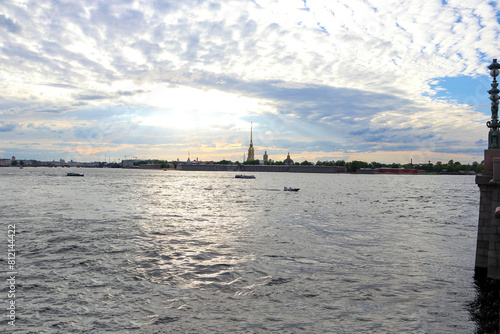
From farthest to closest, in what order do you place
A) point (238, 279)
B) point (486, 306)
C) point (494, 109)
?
point (494, 109) < point (238, 279) < point (486, 306)

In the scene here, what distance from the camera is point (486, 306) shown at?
409 inches

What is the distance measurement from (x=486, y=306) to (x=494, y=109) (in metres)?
7.49

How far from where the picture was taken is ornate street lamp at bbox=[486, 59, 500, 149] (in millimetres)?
13747

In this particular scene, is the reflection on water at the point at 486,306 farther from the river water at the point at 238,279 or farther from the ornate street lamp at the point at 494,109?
the ornate street lamp at the point at 494,109

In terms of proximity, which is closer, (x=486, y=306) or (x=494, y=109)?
(x=486, y=306)

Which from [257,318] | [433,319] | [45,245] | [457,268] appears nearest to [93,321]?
[257,318]

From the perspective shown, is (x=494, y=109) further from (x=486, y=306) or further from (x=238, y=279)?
(x=238, y=279)

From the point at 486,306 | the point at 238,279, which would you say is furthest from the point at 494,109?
the point at 238,279

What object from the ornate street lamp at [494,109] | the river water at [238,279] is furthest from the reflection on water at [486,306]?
the ornate street lamp at [494,109]

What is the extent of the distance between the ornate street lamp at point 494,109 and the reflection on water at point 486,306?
17.1 ft

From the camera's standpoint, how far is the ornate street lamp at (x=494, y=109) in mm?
13747

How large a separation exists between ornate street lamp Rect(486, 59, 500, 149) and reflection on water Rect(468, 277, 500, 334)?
→ 5221 millimetres

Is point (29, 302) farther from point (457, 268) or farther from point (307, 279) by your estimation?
point (457, 268)

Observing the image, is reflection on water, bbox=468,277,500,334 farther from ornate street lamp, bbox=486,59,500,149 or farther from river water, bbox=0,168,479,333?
ornate street lamp, bbox=486,59,500,149
